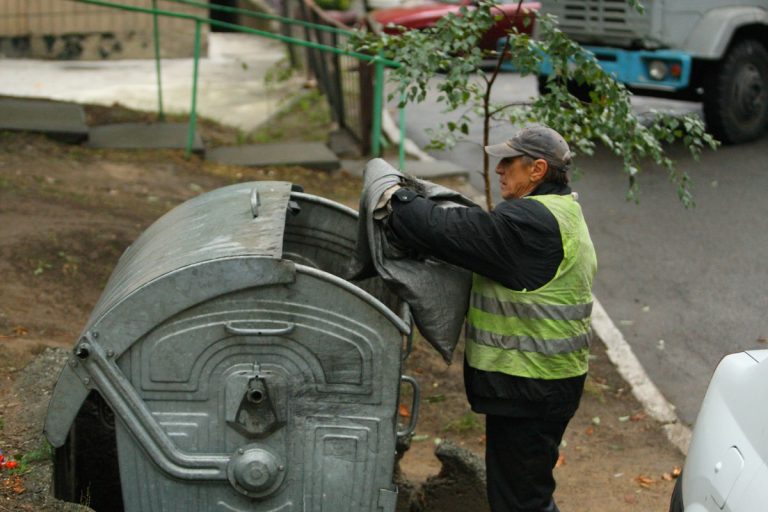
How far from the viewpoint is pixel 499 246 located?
3.69 m

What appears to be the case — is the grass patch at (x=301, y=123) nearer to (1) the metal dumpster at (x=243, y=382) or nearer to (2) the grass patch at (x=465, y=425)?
(2) the grass patch at (x=465, y=425)

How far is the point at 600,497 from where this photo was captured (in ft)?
17.0

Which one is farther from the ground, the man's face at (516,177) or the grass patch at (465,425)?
the man's face at (516,177)

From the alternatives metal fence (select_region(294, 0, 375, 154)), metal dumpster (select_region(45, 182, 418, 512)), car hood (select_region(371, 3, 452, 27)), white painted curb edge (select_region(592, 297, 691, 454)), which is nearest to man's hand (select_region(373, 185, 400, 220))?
metal dumpster (select_region(45, 182, 418, 512))

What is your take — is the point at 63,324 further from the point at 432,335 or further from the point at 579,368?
the point at 579,368

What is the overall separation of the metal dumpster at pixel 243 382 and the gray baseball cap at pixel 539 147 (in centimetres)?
72

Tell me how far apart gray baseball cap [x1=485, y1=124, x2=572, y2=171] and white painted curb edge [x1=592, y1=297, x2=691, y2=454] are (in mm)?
2281

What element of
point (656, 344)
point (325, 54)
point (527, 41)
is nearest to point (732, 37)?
point (325, 54)

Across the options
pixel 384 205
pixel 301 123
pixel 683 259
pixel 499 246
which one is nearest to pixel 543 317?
pixel 499 246

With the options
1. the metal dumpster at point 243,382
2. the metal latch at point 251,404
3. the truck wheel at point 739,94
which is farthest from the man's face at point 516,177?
the truck wheel at point 739,94

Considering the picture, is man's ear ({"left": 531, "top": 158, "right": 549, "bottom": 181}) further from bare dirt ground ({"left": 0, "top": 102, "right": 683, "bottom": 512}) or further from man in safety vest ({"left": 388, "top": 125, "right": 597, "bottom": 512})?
bare dirt ground ({"left": 0, "top": 102, "right": 683, "bottom": 512})

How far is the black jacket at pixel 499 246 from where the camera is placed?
3.67 m

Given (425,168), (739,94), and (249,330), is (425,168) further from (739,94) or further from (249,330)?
(249,330)

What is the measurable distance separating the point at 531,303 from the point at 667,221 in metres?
5.59
